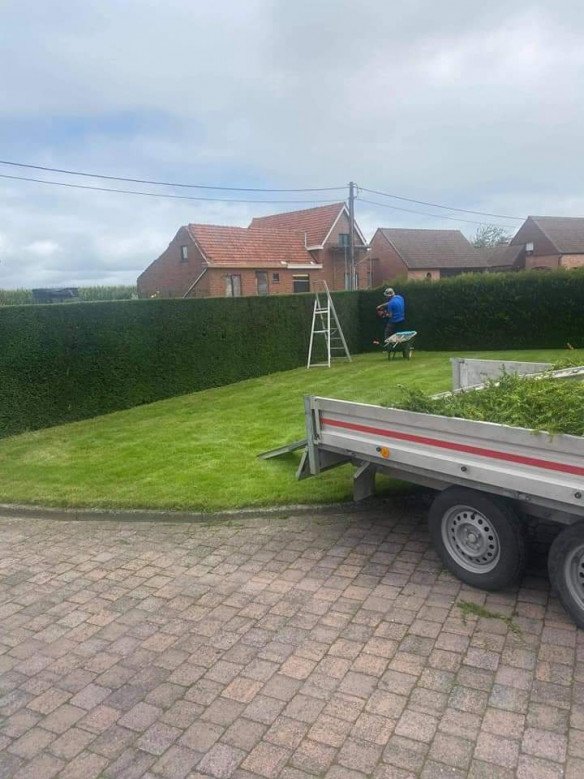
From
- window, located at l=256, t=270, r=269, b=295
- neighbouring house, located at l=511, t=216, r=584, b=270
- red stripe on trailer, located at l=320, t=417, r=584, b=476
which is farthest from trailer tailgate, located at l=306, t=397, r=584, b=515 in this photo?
neighbouring house, located at l=511, t=216, r=584, b=270

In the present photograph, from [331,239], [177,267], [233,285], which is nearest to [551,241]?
[331,239]

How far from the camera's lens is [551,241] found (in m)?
52.2

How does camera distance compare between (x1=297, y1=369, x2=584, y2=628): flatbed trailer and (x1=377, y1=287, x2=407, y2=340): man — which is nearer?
(x1=297, y1=369, x2=584, y2=628): flatbed trailer

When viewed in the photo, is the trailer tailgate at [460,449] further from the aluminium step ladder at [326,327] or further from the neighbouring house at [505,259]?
the neighbouring house at [505,259]

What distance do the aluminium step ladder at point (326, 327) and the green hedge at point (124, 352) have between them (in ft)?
2.74

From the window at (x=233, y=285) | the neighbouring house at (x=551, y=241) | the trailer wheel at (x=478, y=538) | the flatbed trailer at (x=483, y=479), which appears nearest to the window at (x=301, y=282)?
the window at (x=233, y=285)

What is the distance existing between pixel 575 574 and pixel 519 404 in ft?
3.66

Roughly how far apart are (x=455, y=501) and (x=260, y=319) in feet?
38.3

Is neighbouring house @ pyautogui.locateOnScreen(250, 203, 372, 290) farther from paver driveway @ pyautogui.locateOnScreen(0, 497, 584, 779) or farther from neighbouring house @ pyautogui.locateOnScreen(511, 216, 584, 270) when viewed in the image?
paver driveway @ pyautogui.locateOnScreen(0, 497, 584, 779)

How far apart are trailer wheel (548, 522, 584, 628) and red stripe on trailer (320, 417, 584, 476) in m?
0.36

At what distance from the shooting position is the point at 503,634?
140 inches

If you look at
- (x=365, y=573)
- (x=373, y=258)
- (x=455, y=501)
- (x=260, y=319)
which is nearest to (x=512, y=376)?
(x=455, y=501)

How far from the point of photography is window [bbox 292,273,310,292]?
42938 mm

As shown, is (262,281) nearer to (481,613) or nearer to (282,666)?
(481,613)
